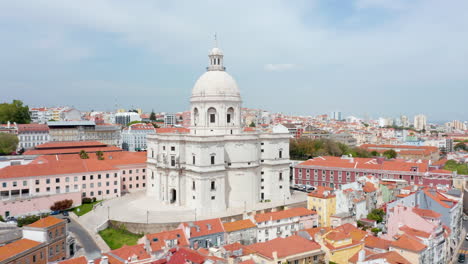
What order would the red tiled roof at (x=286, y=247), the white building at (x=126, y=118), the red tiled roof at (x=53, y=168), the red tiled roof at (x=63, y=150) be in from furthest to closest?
the white building at (x=126, y=118)
the red tiled roof at (x=63, y=150)
the red tiled roof at (x=53, y=168)
the red tiled roof at (x=286, y=247)

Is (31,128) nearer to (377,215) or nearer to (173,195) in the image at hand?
(173,195)

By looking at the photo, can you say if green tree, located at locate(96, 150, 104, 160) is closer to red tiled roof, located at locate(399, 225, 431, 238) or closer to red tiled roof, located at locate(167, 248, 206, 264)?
red tiled roof, located at locate(167, 248, 206, 264)

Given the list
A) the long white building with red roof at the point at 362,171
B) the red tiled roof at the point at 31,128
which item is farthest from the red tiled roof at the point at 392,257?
the red tiled roof at the point at 31,128

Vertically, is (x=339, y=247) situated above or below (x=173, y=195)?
below

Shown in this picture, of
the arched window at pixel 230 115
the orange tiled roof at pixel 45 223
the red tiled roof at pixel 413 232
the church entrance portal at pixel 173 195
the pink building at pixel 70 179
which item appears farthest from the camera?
the arched window at pixel 230 115

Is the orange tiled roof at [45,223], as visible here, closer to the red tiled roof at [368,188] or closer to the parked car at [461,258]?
the red tiled roof at [368,188]

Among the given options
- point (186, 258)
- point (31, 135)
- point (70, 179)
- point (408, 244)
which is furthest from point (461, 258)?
point (31, 135)
